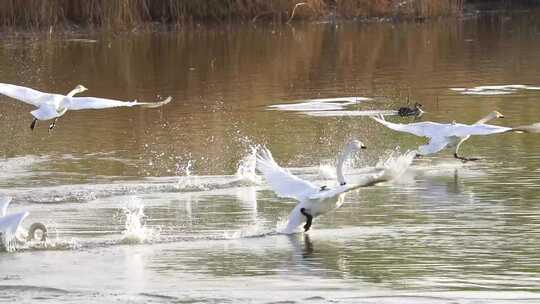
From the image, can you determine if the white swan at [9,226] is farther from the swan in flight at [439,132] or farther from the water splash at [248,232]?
the swan in flight at [439,132]

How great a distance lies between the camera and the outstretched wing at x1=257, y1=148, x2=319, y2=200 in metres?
11.5

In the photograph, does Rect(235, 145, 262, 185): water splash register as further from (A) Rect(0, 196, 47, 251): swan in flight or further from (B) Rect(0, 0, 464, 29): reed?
(B) Rect(0, 0, 464, 29): reed

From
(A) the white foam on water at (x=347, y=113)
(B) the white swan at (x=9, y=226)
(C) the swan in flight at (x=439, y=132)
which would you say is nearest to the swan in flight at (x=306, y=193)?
(B) the white swan at (x=9, y=226)

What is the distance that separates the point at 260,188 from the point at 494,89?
363 inches

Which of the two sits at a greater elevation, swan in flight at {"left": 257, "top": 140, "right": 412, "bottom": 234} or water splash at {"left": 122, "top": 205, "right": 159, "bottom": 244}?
swan in flight at {"left": 257, "top": 140, "right": 412, "bottom": 234}

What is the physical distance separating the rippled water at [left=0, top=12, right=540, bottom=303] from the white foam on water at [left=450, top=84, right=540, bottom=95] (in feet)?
0.13

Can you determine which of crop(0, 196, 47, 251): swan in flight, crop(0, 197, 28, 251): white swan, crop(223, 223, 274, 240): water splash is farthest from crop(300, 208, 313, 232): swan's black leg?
crop(0, 197, 28, 251): white swan

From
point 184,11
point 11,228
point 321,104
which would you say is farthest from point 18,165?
point 184,11

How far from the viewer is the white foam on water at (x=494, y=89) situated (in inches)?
854

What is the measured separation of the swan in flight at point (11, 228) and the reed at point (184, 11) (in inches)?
890

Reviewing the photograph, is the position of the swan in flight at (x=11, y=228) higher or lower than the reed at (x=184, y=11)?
lower

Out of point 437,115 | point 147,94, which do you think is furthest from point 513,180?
point 147,94

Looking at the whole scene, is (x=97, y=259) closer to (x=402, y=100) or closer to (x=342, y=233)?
(x=342, y=233)

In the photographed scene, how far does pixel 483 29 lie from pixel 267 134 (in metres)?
20.6
